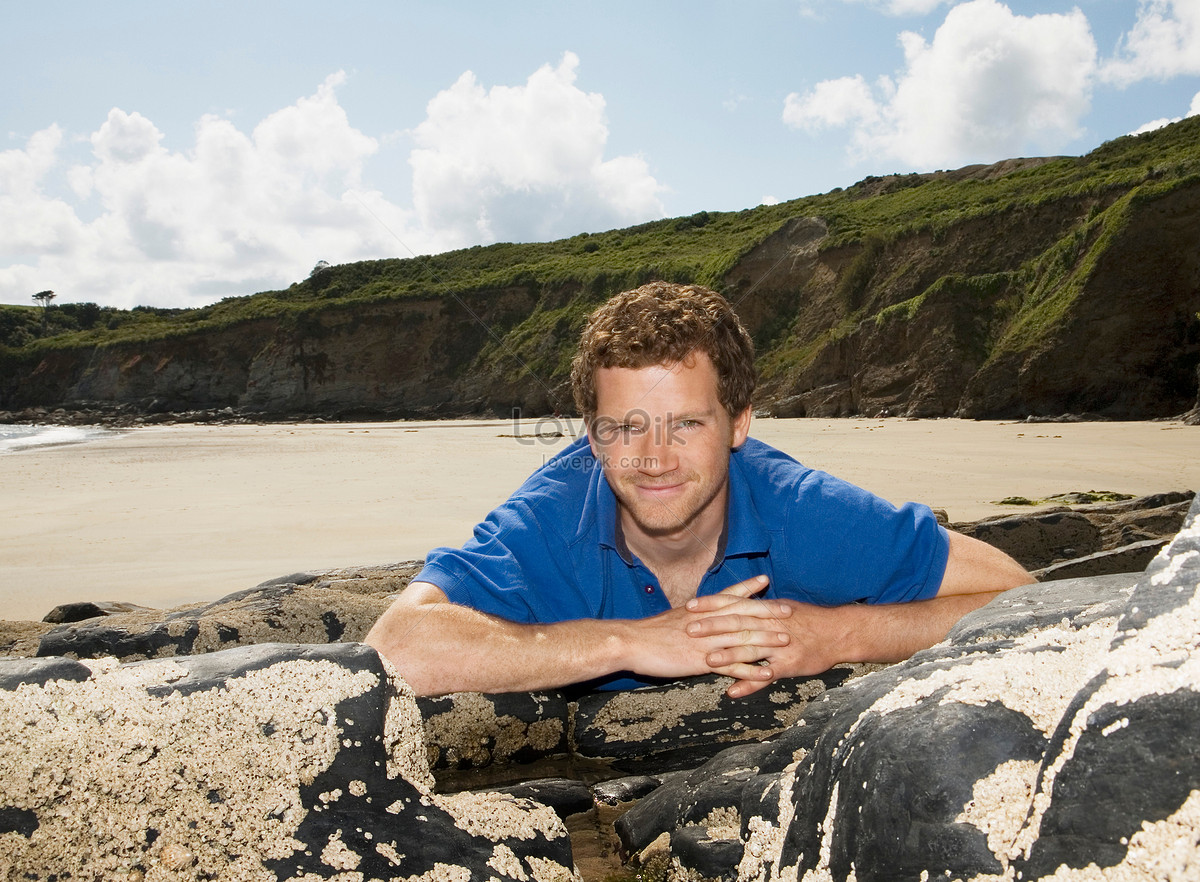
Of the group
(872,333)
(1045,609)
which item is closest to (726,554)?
(1045,609)

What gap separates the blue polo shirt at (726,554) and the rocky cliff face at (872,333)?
17.5 meters

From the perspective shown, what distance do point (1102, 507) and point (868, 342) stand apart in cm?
1852

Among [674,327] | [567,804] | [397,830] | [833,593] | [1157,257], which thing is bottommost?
[567,804]

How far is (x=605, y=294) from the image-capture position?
4097 centimetres

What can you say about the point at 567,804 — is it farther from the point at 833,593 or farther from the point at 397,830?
the point at 833,593

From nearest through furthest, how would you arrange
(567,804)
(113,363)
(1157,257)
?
(567,804), (1157,257), (113,363)

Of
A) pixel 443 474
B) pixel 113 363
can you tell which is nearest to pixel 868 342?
pixel 443 474

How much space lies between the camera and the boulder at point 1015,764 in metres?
1.17

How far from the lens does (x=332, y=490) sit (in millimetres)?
11023

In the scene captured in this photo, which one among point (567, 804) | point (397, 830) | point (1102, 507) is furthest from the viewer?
point (1102, 507)

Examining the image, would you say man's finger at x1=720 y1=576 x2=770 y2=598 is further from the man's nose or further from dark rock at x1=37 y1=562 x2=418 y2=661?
dark rock at x1=37 y1=562 x2=418 y2=661

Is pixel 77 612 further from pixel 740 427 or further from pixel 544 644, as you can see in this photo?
pixel 740 427

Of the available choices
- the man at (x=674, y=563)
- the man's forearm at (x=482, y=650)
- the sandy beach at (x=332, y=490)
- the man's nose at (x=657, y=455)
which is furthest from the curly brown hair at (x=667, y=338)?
the sandy beach at (x=332, y=490)

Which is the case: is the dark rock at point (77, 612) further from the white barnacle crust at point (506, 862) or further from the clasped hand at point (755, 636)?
the white barnacle crust at point (506, 862)
